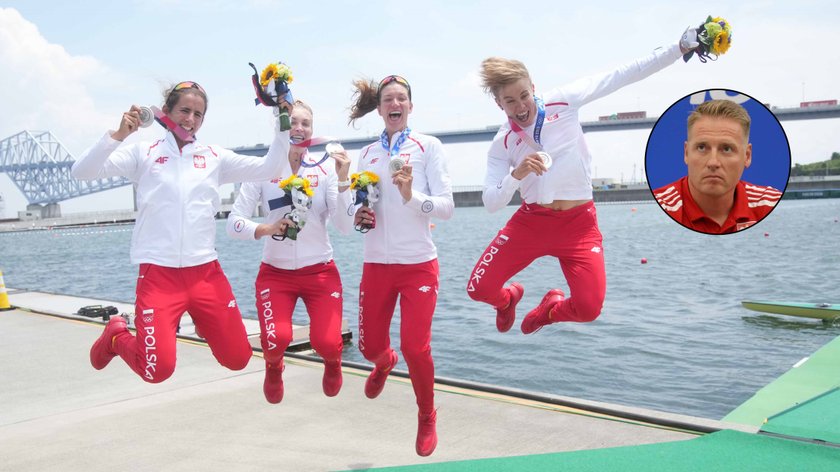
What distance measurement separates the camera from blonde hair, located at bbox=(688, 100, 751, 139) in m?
3.33

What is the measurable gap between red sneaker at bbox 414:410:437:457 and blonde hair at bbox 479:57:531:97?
2188 mm

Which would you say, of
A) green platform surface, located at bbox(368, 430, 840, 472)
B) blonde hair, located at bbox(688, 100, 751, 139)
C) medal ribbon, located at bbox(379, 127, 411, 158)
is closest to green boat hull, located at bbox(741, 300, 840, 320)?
green platform surface, located at bbox(368, 430, 840, 472)

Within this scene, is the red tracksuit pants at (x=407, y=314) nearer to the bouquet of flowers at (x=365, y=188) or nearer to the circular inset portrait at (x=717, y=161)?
the bouquet of flowers at (x=365, y=188)

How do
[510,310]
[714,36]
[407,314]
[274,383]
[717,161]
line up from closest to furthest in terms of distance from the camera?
[717,161] → [714,36] → [407,314] → [274,383] → [510,310]

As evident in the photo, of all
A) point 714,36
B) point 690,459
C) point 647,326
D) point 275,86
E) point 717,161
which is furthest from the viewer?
point 647,326

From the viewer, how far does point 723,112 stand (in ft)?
11.0

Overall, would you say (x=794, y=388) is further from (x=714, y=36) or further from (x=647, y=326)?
(x=647, y=326)

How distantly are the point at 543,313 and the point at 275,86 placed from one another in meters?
2.42

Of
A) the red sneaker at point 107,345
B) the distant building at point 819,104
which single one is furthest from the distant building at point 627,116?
the red sneaker at point 107,345

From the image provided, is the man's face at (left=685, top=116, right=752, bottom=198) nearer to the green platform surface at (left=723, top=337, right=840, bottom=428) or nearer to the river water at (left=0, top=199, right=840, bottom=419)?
the green platform surface at (left=723, top=337, right=840, bottom=428)

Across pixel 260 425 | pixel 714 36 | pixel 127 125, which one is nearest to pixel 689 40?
pixel 714 36

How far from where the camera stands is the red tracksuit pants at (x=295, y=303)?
4828 millimetres

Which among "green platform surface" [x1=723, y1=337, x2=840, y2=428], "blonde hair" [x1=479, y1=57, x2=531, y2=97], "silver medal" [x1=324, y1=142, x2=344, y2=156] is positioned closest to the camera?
"blonde hair" [x1=479, y1=57, x2=531, y2=97]

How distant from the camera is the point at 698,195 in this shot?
11.6 feet
